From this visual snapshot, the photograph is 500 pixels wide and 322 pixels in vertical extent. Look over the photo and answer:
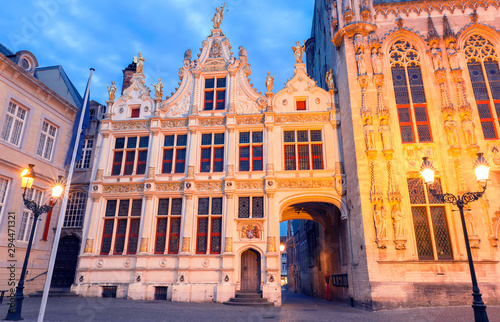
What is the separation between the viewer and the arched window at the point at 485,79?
1714 centimetres

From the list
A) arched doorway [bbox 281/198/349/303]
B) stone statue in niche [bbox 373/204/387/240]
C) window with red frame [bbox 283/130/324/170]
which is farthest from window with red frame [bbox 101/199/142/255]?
stone statue in niche [bbox 373/204/387/240]

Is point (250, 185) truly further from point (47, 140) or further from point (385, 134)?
point (47, 140)

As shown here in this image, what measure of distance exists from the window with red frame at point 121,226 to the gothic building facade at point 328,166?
0.08 m

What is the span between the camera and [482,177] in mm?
9273

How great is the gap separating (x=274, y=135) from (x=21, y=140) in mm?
14868

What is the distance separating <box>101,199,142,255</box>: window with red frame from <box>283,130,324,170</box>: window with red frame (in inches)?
379

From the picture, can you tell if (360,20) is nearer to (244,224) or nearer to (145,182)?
(244,224)

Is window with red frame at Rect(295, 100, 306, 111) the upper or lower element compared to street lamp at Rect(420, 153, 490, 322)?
upper

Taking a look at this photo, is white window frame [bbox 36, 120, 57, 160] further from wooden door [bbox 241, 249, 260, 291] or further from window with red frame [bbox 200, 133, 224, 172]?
wooden door [bbox 241, 249, 260, 291]

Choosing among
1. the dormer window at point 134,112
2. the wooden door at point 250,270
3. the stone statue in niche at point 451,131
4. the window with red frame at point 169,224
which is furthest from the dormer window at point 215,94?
the stone statue in niche at point 451,131

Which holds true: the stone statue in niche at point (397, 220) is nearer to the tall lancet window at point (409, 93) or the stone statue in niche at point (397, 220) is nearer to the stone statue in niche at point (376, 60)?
the tall lancet window at point (409, 93)

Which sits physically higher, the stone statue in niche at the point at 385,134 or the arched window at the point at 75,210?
the stone statue in niche at the point at 385,134

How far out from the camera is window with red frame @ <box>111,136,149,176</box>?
67.7ft

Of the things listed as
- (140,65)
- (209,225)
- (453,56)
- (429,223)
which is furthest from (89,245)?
(453,56)
